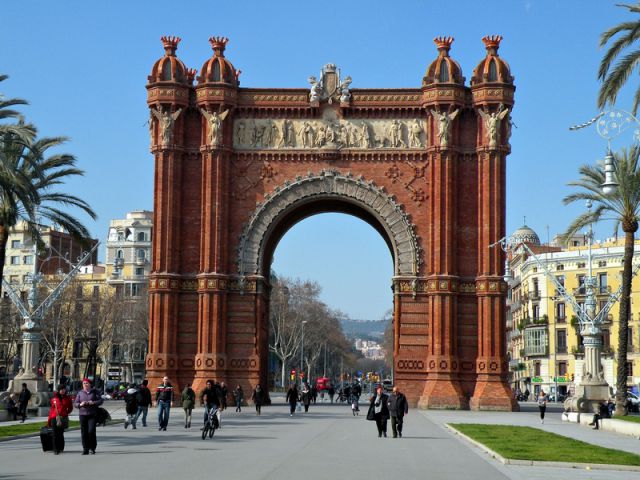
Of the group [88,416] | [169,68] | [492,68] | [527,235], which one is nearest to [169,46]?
[169,68]

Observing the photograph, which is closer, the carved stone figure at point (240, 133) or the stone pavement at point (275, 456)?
the stone pavement at point (275, 456)

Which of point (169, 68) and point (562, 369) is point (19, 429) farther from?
point (562, 369)

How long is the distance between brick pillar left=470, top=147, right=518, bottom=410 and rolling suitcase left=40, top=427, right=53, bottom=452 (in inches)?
1122

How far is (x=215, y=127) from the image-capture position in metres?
51.0

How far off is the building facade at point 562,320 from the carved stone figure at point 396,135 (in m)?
36.5

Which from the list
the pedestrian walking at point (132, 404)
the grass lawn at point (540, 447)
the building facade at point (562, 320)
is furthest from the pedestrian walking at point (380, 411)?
the building facade at point (562, 320)

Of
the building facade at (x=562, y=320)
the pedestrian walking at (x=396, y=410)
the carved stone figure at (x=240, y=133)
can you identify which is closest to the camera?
the pedestrian walking at (x=396, y=410)

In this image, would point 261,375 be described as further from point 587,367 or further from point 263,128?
point 587,367

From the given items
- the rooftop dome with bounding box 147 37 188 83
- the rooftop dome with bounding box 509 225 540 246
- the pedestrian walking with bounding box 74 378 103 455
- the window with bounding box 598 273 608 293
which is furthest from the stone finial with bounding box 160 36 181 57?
the rooftop dome with bounding box 509 225 540 246

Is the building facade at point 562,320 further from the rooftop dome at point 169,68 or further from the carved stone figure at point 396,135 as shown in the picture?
the rooftop dome at point 169,68

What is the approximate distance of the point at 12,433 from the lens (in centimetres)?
3034

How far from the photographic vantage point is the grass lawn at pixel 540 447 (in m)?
22.9

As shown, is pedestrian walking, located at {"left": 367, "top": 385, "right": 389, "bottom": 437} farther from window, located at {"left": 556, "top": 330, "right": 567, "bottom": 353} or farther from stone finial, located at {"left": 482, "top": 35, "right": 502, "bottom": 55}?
window, located at {"left": 556, "top": 330, "right": 567, "bottom": 353}

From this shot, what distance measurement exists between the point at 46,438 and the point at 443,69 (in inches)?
1270
